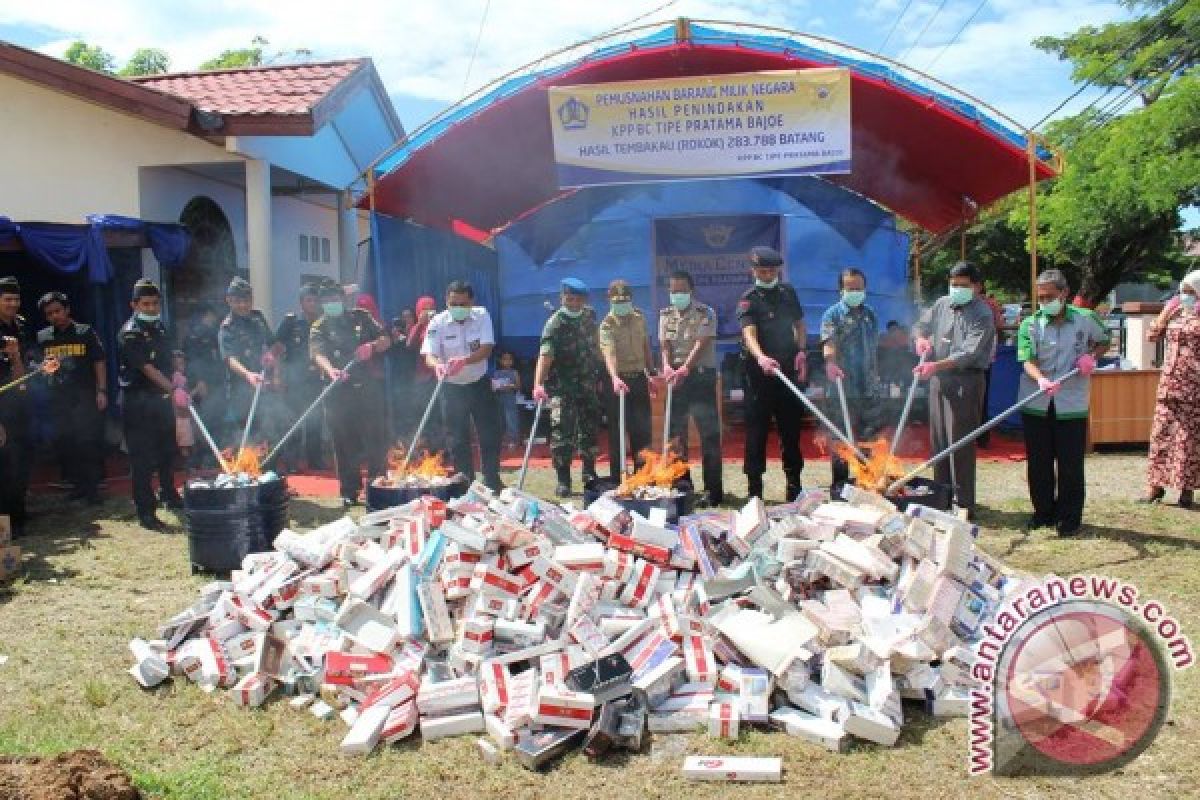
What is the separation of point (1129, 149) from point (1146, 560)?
43.5 feet

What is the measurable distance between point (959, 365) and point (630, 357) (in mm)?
2634

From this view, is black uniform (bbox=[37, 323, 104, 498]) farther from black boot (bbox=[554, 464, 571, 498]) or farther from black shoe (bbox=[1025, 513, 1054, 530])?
black shoe (bbox=[1025, 513, 1054, 530])

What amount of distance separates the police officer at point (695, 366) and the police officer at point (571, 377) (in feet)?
2.43

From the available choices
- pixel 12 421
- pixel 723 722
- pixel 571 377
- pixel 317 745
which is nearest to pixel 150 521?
pixel 12 421

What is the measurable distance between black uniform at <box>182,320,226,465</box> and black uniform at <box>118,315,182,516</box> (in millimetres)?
1223

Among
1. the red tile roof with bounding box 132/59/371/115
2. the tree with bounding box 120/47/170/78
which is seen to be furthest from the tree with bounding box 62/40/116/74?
the red tile roof with bounding box 132/59/371/115

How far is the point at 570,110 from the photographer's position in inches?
407

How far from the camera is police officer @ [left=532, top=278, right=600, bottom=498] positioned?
809cm

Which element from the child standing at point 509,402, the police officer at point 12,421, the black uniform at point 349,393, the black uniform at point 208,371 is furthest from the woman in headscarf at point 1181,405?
the police officer at point 12,421

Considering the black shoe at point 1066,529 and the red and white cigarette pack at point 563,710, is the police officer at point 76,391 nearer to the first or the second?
the red and white cigarette pack at point 563,710

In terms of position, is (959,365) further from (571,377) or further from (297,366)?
(297,366)

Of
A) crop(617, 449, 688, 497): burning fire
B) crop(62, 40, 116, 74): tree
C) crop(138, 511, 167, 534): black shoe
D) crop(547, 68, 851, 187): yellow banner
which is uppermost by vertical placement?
crop(62, 40, 116, 74): tree

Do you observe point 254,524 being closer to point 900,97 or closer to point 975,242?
point 900,97

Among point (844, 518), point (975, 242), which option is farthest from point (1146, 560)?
point (975, 242)
